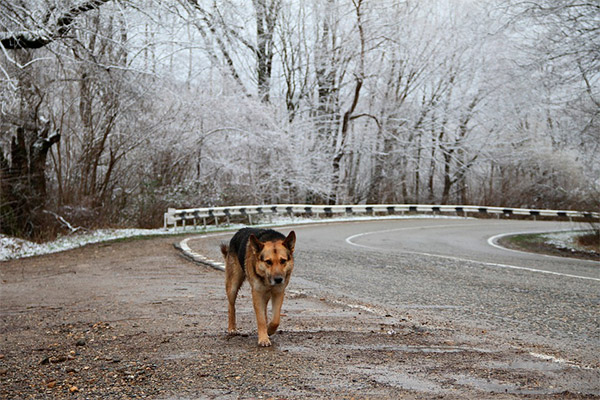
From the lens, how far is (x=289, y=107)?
3503cm

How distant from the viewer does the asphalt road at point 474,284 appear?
6645 millimetres

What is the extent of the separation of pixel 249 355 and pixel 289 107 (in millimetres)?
30648

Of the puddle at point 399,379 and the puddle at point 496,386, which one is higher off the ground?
the puddle at point 399,379

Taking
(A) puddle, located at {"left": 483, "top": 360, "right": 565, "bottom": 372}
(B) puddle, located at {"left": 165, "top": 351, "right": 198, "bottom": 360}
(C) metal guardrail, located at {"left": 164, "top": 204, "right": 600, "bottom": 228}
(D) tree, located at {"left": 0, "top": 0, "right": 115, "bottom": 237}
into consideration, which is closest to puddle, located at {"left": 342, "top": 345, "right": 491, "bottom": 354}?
(A) puddle, located at {"left": 483, "top": 360, "right": 565, "bottom": 372}

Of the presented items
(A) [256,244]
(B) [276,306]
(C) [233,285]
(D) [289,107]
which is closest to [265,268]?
(A) [256,244]

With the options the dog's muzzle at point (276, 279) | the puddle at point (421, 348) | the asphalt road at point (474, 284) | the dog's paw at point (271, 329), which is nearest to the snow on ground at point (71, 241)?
the asphalt road at point (474, 284)

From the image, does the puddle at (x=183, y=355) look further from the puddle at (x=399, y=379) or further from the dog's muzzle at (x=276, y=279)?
the puddle at (x=399, y=379)

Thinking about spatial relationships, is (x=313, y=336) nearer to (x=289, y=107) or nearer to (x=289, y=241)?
(x=289, y=241)

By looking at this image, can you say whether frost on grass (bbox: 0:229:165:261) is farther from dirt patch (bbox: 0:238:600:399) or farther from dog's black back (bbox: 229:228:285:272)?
dog's black back (bbox: 229:228:285:272)

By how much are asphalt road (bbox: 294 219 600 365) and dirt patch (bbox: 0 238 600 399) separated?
2.01 ft

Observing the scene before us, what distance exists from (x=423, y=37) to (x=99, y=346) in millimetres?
36310

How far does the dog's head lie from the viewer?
4992mm

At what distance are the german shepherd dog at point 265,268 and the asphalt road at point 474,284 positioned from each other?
8.22 ft

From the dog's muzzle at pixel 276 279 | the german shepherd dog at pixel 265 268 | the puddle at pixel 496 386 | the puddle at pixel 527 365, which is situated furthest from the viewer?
the german shepherd dog at pixel 265 268
